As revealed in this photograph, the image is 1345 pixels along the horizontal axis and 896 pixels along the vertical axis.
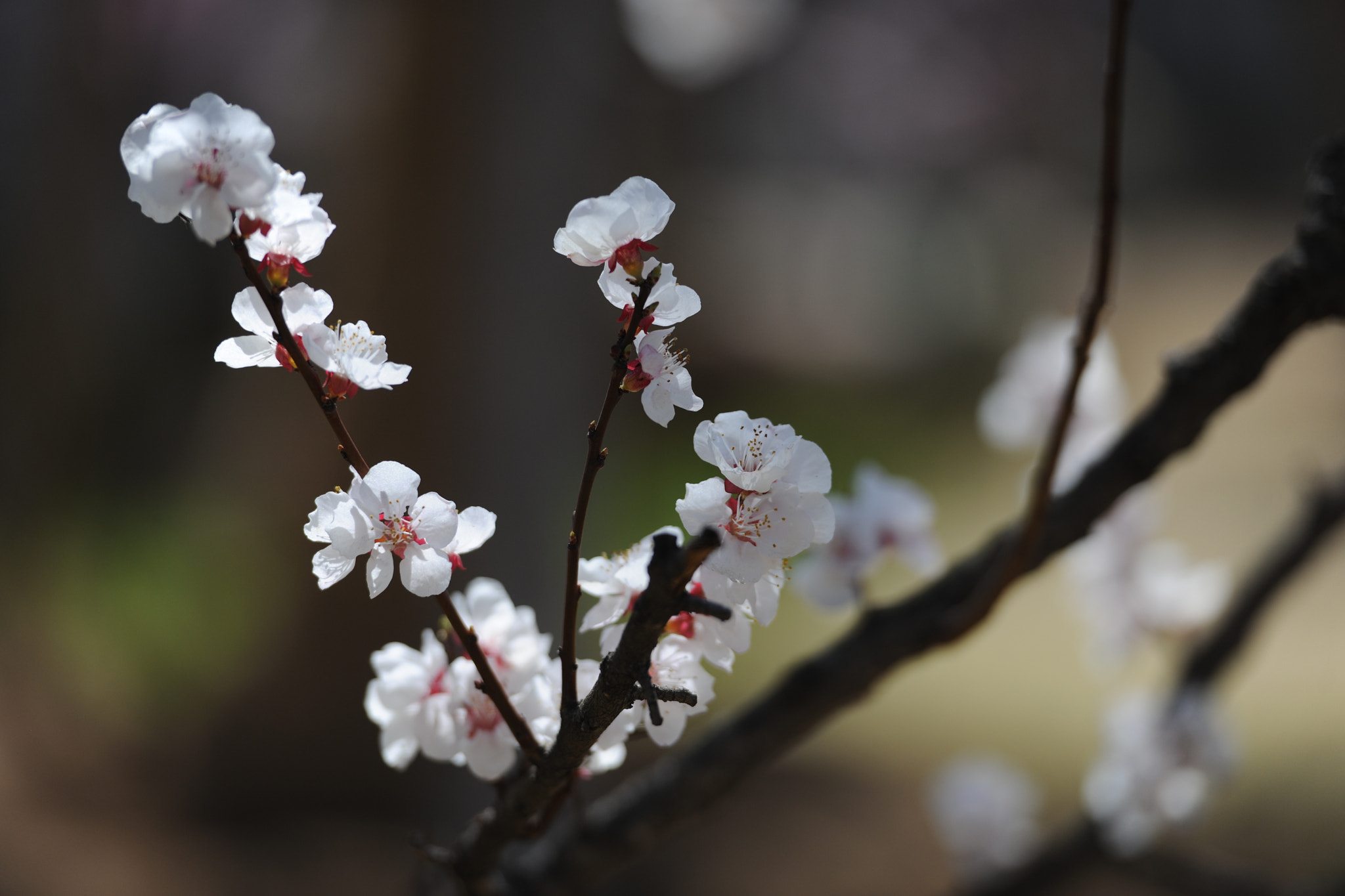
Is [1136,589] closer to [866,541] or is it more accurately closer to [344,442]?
[866,541]

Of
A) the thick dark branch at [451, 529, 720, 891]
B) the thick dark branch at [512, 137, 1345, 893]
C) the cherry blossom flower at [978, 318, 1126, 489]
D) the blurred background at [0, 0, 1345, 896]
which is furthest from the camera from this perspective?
the blurred background at [0, 0, 1345, 896]

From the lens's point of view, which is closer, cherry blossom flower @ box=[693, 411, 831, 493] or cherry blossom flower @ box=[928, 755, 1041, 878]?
cherry blossom flower @ box=[693, 411, 831, 493]

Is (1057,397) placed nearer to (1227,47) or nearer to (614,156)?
(614,156)

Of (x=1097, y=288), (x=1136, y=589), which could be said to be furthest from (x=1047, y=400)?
(x=1097, y=288)

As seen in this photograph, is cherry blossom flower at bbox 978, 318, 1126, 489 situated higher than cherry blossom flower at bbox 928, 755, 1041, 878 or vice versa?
cherry blossom flower at bbox 978, 318, 1126, 489

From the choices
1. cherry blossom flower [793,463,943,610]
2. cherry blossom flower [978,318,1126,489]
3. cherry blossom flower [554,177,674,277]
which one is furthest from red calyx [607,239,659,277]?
cherry blossom flower [978,318,1126,489]

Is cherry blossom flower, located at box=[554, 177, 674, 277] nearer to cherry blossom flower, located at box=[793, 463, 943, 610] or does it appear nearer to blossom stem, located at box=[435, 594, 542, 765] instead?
blossom stem, located at box=[435, 594, 542, 765]
